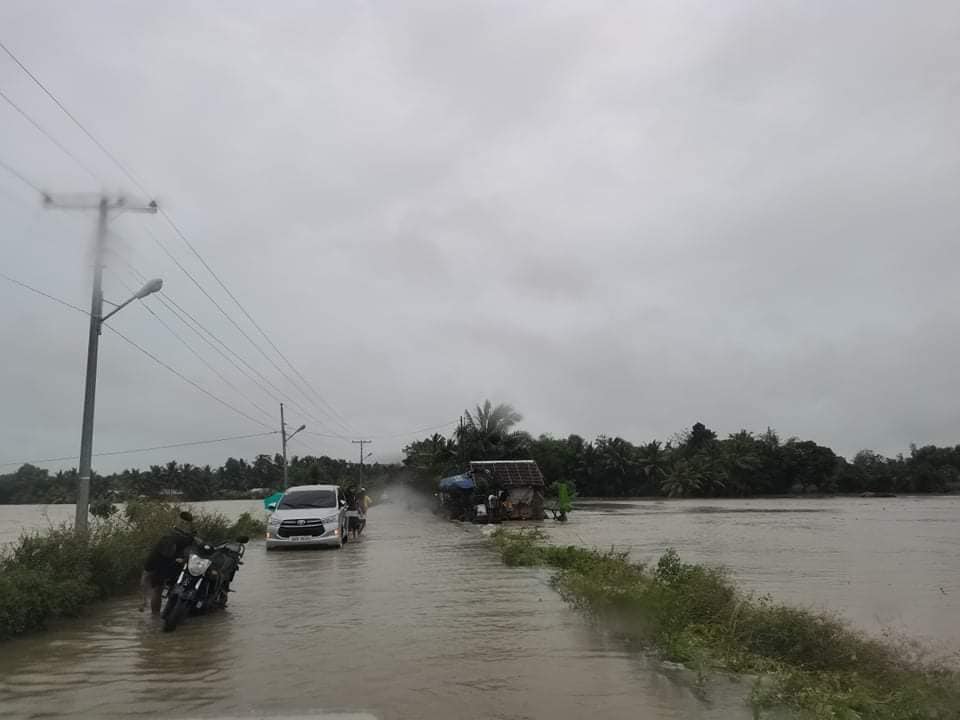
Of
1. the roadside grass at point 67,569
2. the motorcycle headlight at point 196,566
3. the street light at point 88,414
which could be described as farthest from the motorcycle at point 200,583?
the street light at point 88,414

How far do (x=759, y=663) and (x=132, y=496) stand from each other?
15.9 metres

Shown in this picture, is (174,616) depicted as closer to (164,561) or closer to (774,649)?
(164,561)

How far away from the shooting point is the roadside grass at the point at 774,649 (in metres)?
5.99

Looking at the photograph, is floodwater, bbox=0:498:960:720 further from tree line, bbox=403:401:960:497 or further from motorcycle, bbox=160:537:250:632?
tree line, bbox=403:401:960:497

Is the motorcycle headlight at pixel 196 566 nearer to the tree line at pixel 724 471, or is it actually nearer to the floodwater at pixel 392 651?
the floodwater at pixel 392 651

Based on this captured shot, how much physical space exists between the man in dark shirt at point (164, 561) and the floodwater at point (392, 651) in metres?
0.45

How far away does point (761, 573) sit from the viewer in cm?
1725

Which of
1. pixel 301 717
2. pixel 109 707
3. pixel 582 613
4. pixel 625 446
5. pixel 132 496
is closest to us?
pixel 301 717

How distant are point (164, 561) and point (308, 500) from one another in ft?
38.4

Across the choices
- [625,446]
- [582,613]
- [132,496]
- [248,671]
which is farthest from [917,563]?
[625,446]

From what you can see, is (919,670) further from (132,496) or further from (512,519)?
(512,519)

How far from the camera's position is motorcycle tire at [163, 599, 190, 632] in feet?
30.9

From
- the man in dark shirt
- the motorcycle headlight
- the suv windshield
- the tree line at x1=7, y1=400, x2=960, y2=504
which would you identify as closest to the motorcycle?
the motorcycle headlight

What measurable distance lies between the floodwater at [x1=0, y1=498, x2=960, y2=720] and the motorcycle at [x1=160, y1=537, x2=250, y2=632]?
0.71 ft
